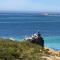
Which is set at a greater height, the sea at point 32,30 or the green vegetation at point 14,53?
the sea at point 32,30

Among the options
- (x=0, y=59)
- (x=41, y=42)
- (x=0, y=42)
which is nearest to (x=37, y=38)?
(x=41, y=42)

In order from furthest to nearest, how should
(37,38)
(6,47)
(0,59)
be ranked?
(37,38)
(6,47)
(0,59)

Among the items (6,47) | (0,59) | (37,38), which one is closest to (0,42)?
(6,47)

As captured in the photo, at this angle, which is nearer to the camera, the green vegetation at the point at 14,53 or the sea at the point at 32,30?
the green vegetation at the point at 14,53

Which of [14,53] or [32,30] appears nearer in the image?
[14,53]

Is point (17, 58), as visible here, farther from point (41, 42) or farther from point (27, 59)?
point (41, 42)

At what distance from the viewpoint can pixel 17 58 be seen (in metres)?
9.67

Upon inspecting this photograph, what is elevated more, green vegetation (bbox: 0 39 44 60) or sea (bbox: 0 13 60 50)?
sea (bbox: 0 13 60 50)

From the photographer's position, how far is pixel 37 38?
1535 cm

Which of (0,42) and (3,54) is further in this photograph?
(0,42)

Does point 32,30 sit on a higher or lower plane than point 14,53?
higher

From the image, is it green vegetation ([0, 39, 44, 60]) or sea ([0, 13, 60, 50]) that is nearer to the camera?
green vegetation ([0, 39, 44, 60])

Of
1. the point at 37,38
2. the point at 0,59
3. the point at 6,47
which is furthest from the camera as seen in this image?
the point at 37,38

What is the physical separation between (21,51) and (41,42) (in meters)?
5.53
